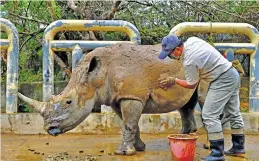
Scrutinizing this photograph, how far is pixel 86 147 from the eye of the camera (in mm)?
6332

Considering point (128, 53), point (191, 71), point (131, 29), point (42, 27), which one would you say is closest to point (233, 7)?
point (131, 29)

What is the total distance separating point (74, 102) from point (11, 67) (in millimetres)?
2749

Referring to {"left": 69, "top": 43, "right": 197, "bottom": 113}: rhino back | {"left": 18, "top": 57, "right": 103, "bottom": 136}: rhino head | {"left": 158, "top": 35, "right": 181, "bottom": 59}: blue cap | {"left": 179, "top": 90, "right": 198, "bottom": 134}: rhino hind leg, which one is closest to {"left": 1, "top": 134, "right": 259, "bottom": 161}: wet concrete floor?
{"left": 179, "top": 90, "right": 198, "bottom": 134}: rhino hind leg

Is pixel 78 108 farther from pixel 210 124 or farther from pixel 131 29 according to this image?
pixel 131 29

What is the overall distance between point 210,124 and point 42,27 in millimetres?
6813

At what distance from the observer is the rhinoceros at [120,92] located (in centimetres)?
543

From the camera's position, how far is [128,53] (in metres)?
5.91

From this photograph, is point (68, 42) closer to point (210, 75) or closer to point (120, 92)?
point (120, 92)

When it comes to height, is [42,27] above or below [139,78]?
above

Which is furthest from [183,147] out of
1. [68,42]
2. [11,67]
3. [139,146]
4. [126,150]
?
[11,67]

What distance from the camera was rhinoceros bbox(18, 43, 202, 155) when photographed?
5.43 metres

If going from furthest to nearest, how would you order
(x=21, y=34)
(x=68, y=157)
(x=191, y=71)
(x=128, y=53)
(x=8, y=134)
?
(x=21, y=34)
(x=8, y=134)
(x=128, y=53)
(x=68, y=157)
(x=191, y=71)

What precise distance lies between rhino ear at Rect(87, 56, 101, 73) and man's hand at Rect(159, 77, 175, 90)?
0.83 metres

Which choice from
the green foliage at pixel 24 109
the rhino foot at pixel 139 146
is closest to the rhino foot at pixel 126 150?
the rhino foot at pixel 139 146
